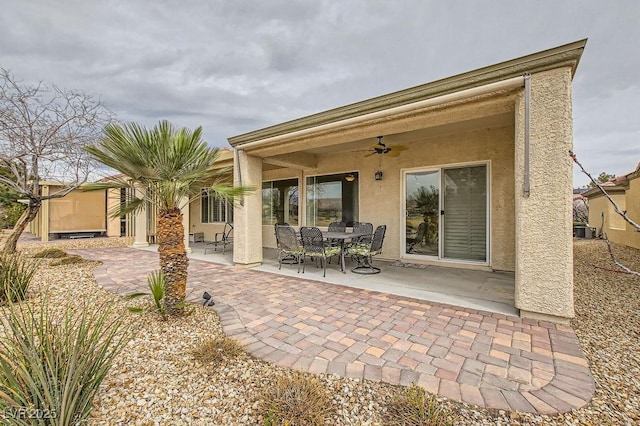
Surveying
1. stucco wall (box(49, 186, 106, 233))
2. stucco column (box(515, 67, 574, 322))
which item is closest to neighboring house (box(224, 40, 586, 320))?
stucco column (box(515, 67, 574, 322))

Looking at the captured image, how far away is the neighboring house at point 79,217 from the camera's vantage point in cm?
1289

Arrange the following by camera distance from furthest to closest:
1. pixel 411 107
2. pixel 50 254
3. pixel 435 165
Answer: pixel 50 254 < pixel 435 165 < pixel 411 107

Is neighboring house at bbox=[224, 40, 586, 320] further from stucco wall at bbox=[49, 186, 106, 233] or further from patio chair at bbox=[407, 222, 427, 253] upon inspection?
stucco wall at bbox=[49, 186, 106, 233]

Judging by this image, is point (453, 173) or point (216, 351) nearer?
point (216, 351)

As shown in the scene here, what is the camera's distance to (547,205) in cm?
326

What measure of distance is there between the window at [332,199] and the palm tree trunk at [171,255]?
5.52 metres

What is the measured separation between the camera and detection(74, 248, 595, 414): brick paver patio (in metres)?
2.13

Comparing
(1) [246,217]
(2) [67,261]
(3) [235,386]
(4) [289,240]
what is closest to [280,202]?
(1) [246,217]

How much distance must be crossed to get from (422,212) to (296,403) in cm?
613

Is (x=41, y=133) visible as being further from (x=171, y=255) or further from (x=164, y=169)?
(x=171, y=255)

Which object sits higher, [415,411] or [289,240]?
[289,240]

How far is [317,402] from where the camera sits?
73.4 inches

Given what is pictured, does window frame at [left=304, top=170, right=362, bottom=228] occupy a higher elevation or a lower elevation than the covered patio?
higher

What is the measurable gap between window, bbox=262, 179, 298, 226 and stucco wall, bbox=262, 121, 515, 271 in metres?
0.79
